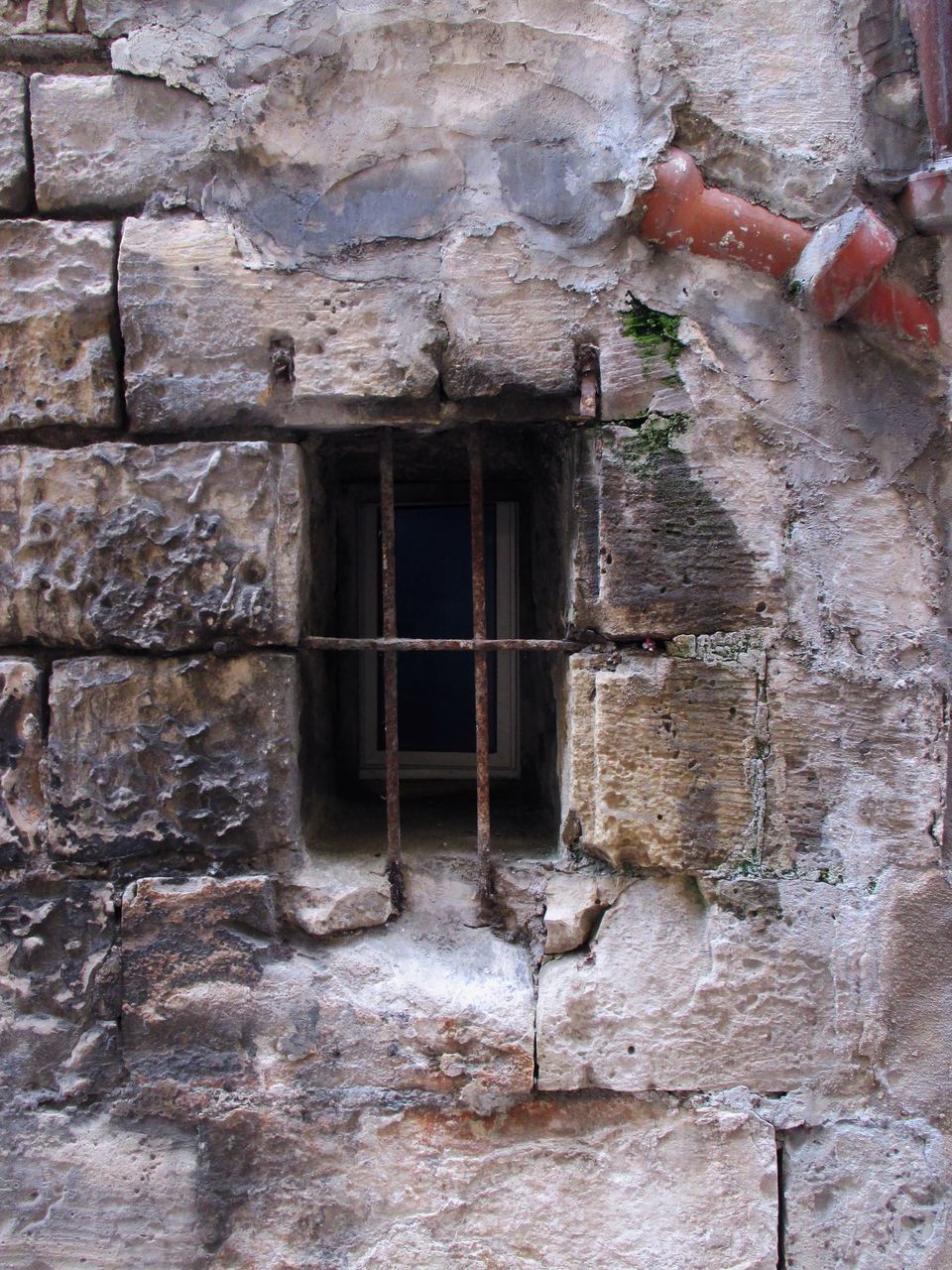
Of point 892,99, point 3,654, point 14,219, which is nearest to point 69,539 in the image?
point 3,654

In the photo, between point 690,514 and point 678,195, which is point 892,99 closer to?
point 678,195

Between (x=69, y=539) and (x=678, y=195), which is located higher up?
(x=678, y=195)

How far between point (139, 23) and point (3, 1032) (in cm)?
194

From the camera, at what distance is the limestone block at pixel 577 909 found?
167cm

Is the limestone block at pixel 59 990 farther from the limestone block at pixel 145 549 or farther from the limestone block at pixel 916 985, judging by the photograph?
the limestone block at pixel 916 985

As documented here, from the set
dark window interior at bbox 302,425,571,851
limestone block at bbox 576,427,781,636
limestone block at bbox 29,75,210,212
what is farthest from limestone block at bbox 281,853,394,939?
limestone block at bbox 29,75,210,212

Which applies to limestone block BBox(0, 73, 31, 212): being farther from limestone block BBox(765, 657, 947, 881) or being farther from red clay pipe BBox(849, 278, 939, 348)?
limestone block BBox(765, 657, 947, 881)

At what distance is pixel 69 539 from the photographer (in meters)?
1.68

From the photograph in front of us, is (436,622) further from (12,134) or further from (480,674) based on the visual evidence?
(12,134)

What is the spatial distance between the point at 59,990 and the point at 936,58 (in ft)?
7.62

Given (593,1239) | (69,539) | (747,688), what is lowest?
(593,1239)

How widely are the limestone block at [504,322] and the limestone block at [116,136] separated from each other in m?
0.55

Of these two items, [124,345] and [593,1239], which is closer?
[593,1239]

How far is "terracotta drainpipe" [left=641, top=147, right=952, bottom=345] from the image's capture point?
5.27 ft
